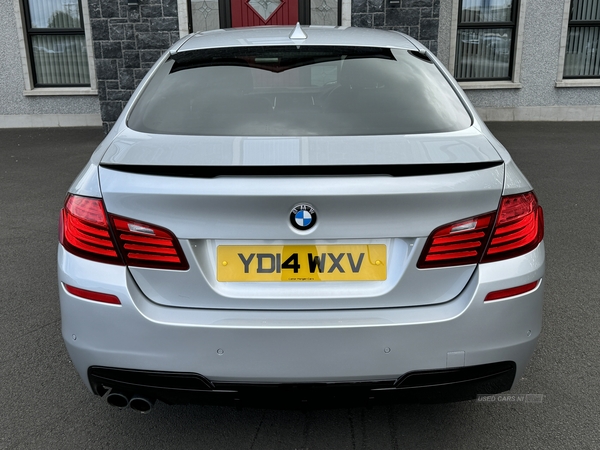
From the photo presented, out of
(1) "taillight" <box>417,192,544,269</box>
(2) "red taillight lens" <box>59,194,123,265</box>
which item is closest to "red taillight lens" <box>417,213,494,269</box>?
(1) "taillight" <box>417,192,544,269</box>

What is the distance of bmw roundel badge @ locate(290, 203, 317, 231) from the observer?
183 cm

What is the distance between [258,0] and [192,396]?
924 cm

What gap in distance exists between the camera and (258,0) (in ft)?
33.2

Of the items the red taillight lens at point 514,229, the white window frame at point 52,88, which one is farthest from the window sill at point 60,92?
the red taillight lens at point 514,229

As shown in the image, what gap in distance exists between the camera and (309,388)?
1918mm

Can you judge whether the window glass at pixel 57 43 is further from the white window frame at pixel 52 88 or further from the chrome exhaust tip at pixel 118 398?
the chrome exhaust tip at pixel 118 398

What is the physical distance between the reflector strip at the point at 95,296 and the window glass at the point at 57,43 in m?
10.8

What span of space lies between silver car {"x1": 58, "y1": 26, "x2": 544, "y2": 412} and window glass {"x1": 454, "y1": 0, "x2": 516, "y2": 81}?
10.3 metres

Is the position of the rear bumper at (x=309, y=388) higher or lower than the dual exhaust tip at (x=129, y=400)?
higher

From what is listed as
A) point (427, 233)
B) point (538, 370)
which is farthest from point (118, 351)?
point (538, 370)

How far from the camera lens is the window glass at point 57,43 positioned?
11.5 metres

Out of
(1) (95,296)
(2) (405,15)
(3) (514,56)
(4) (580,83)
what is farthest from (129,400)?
(4) (580,83)

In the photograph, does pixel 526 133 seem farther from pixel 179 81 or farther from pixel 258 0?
pixel 179 81

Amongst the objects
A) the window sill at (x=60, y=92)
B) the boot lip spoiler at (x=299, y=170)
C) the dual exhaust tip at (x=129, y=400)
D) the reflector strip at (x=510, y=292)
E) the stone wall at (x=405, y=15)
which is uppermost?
the stone wall at (x=405, y=15)
